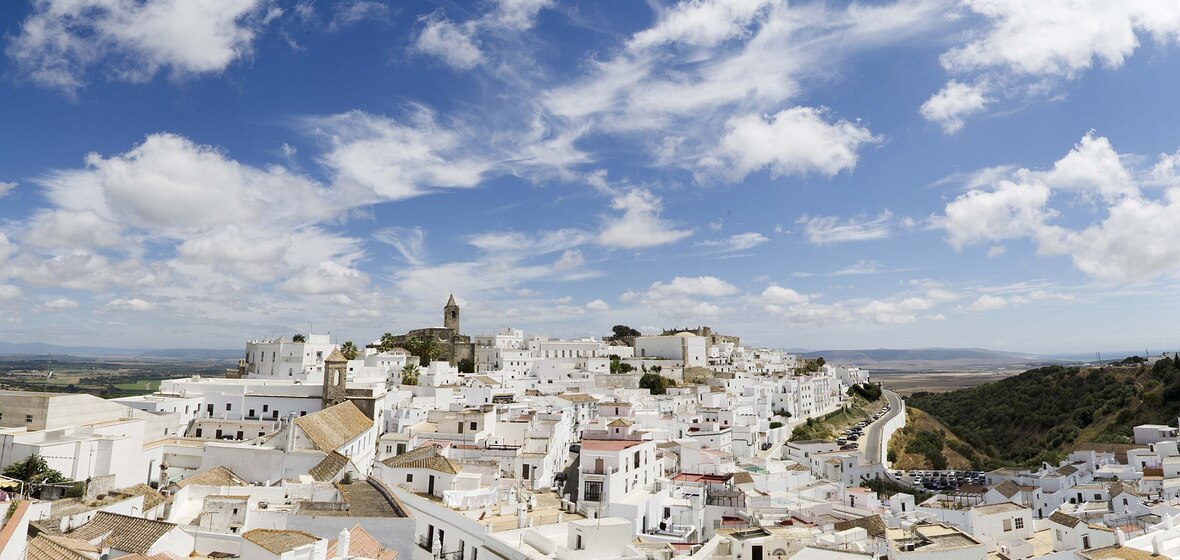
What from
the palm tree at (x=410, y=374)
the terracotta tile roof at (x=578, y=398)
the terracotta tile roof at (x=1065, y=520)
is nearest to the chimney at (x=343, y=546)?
the terracotta tile roof at (x=1065, y=520)

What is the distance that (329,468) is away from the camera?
18.5 m

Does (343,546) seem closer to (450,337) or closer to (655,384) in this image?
(655,384)

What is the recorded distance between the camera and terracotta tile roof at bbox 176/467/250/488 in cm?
1770

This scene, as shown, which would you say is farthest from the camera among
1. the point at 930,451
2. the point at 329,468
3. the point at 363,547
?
the point at 930,451

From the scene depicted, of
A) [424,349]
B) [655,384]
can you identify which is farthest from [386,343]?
[655,384]

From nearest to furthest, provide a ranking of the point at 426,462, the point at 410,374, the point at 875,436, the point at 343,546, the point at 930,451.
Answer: the point at 343,546
the point at 426,462
the point at 410,374
the point at 930,451
the point at 875,436

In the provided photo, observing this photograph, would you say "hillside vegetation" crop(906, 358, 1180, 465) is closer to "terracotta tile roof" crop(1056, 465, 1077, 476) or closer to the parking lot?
the parking lot

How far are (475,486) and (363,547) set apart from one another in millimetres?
5586

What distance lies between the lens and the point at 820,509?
23.5 meters

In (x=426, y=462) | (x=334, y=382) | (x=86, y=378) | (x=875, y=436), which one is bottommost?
(x=875, y=436)

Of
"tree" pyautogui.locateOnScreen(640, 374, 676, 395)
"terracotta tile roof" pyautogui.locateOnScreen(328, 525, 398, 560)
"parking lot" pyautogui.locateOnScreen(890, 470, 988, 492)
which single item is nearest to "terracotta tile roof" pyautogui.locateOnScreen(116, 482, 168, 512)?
"terracotta tile roof" pyautogui.locateOnScreen(328, 525, 398, 560)

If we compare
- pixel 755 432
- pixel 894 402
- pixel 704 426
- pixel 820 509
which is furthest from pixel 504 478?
pixel 894 402

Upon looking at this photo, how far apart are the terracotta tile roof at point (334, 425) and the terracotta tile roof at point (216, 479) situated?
6.92 feet

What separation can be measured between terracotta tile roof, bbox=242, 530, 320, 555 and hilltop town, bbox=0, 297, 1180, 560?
6cm
